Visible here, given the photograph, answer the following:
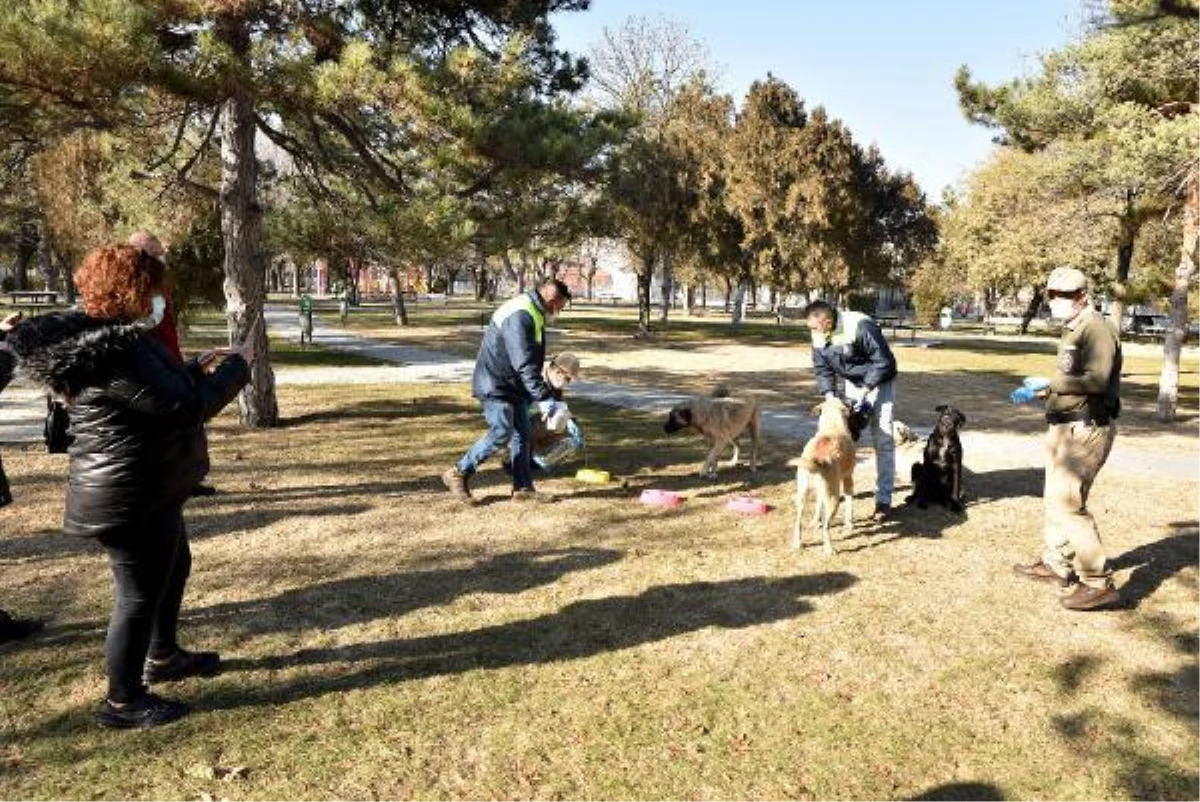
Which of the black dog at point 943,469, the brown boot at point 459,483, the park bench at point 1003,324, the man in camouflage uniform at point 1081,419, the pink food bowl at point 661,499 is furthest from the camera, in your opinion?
the park bench at point 1003,324

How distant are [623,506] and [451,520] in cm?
156

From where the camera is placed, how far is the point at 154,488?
323 centimetres

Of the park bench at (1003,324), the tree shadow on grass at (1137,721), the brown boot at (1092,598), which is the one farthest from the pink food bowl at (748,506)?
the park bench at (1003,324)

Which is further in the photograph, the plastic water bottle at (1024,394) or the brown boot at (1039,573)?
the brown boot at (1039,573)

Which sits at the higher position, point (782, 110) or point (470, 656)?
point (782, 110)

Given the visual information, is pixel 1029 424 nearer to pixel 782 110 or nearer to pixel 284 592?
pixel 284 592

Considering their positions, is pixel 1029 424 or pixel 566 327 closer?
pixel 1029 424

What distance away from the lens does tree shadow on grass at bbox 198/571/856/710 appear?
3967mm

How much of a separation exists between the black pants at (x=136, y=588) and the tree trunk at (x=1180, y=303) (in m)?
14.6

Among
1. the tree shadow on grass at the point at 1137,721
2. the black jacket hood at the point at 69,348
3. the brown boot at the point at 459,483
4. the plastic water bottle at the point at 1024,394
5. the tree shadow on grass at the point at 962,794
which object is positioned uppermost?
the black jacket hood at the point at 69,348

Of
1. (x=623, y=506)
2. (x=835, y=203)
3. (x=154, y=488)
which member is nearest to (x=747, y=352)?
(x=835, y=203)

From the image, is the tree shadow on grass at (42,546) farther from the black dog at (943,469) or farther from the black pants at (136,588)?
the black dog at (943,469)

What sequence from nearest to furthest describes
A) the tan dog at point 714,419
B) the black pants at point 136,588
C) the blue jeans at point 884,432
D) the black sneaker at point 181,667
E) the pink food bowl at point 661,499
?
1. the black pants at point 136,588
2. the black sneaker at point 181,667
3. the blue jeans at point 884,432
4. the pink food bowl at point 661,499
5. the tan dog at point 714,419

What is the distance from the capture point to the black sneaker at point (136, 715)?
347 cm
